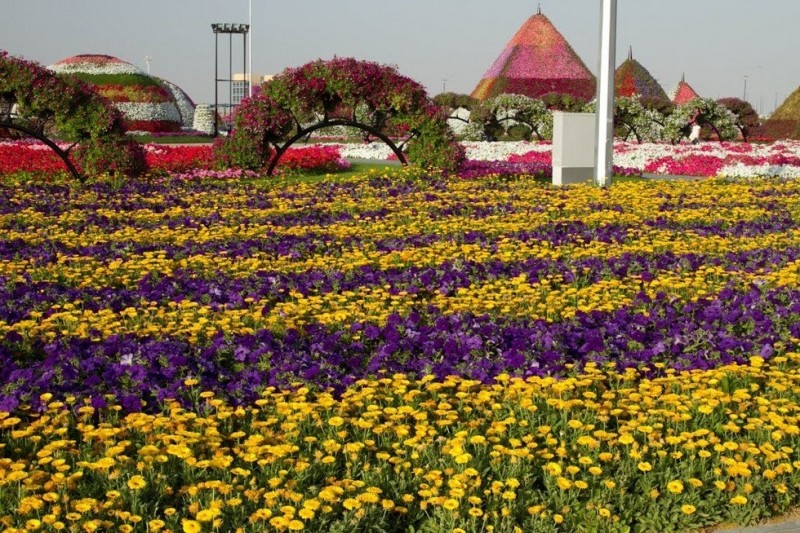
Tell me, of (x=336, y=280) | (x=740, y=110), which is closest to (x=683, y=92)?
(x=740, y=110)

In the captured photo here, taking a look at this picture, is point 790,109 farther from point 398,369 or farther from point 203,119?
point 398,369

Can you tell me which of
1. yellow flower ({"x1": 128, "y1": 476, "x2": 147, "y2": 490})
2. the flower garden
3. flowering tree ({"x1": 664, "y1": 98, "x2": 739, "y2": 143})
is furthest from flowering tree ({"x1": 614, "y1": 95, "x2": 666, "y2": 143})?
yellow flower ({"x1": 128, "y1": 476, "x2": 147, "y2": 490})

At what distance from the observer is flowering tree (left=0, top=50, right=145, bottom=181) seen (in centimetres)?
1678

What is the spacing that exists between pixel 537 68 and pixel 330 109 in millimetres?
34860

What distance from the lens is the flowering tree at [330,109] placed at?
17.6m

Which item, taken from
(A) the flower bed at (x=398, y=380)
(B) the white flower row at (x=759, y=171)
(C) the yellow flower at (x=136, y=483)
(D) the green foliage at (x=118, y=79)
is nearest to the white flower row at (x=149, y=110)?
(D) the green foliage at (x=118, y=79)

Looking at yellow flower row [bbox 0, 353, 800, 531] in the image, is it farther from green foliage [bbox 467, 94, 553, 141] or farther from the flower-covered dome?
the flower-covered dome

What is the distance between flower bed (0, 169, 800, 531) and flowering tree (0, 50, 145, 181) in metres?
6.93

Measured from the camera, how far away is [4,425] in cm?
467

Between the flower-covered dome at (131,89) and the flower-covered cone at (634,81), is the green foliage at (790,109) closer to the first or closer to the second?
the flower-covered cone at (634,81)

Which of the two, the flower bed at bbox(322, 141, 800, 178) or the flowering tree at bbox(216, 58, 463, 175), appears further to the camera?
the flower bed at bbox(322, 141, 800, 178)

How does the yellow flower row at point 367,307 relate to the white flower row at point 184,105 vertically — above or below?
below

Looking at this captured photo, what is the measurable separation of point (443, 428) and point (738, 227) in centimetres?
763

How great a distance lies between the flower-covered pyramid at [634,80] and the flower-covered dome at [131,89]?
27.0 m
